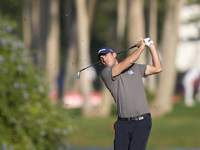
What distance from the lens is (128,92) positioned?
7039 mm

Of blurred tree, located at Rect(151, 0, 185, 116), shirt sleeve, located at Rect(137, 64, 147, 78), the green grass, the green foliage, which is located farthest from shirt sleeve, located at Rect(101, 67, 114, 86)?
blurred tree, located at Rect(151, 0, 185, 116)

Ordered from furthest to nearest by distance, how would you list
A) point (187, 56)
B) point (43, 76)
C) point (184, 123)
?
1. point (187, 56)
2. point (184, 123)
3. point (43, 76)

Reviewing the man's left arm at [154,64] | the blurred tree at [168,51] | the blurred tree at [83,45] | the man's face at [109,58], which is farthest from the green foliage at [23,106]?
the blurred tree at [83,45]

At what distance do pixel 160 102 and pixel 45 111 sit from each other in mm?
15068

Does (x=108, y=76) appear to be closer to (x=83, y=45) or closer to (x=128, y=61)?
(x=128, y=61)

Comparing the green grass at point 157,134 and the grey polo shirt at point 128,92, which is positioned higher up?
the grey polo shirt at point 128,92

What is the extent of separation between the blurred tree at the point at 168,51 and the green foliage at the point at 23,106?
13965mm

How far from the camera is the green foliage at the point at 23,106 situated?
396 inches

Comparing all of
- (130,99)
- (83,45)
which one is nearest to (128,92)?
(130,99)

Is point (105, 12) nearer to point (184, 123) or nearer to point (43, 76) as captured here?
point (184, 123)

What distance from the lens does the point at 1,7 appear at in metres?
46.2

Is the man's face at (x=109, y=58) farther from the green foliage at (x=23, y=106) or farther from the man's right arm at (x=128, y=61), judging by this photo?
the green foliage at (x=23, y=106)

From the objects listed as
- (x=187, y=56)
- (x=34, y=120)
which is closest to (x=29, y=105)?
(x=34, y=120)

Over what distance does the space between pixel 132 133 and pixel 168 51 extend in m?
17.6
